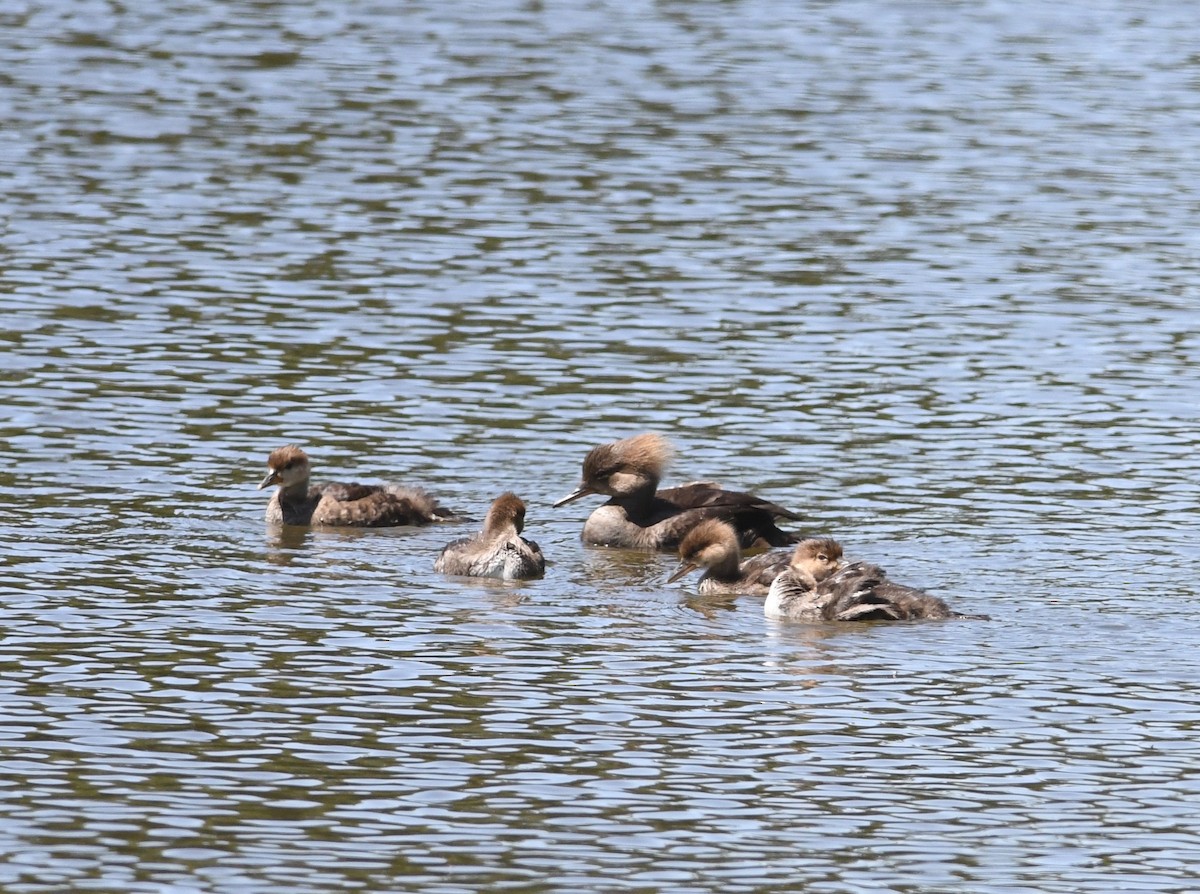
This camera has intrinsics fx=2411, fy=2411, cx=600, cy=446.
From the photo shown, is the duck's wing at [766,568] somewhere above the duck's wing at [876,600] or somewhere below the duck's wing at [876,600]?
below

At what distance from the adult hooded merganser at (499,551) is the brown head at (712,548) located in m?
0.89

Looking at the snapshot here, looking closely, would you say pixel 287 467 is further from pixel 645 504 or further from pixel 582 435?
pixel 582 435

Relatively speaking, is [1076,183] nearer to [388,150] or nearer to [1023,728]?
[388,150]

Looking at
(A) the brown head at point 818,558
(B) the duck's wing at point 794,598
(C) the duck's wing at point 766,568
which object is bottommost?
(C) the duck's wing at point 766,568

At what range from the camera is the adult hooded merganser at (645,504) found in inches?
606

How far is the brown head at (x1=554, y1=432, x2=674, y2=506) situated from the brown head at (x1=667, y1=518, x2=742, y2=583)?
3.98 feet

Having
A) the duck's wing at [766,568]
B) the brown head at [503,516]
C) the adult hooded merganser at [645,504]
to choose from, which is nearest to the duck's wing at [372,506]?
the adult hooded merganser at [645,504]

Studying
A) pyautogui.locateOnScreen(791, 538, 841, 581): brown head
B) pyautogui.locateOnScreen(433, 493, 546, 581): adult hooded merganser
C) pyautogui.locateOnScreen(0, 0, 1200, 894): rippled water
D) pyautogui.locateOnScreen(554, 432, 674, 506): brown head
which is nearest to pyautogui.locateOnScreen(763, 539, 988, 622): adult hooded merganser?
pyautogui.locateOnScreen(791, 538, 841, 581): brown head

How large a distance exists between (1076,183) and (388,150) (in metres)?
7.87

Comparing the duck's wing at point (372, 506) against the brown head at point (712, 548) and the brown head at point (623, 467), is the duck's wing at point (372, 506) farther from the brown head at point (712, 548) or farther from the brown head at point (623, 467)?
the brown head at point (712, 548)

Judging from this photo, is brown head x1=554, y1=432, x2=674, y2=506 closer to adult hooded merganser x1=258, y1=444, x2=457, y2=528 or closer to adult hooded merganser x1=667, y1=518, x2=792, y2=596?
adult hooded merganser x1=258, y1=444, x2=457, y2=528

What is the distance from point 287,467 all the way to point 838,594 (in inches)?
157

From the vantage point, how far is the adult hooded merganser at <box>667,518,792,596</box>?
14.1 metres

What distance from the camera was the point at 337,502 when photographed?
15438 mm
